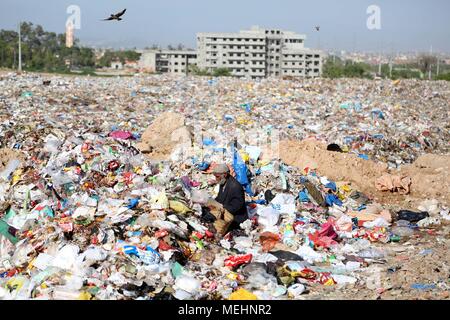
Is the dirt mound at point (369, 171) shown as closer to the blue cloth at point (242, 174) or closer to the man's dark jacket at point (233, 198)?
the blue cloth at point (242, 174)

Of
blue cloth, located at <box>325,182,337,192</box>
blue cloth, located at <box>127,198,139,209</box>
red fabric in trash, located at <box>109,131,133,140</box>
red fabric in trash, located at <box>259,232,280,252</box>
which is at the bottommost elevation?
red fabric in trash, located at <box>259,232,280,252</box>

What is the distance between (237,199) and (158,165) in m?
1.85

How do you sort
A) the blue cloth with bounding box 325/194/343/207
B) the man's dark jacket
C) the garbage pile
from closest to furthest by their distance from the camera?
the garbage pile → the man's dark jacket → the blue cloth with bounding box 325/194/343/207

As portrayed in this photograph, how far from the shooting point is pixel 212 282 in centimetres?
486

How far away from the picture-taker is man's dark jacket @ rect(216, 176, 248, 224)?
6.14 metres

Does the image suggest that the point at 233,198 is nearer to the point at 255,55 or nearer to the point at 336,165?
the point at 336,165

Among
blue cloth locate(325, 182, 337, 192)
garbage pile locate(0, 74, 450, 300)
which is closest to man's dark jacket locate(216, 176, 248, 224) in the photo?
garbage pile locate(0, 74, 450, 300)

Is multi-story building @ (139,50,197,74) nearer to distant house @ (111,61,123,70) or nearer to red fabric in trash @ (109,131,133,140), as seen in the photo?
distant house @ (111,61,123,70)

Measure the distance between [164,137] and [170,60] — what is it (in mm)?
51351

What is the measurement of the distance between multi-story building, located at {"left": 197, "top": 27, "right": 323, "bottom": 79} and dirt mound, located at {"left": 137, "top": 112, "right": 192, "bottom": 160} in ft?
155

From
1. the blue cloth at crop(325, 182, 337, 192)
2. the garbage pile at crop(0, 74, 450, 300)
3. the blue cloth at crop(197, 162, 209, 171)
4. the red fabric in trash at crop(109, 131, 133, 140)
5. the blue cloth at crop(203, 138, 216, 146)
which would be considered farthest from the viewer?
the red fabric in trash at crop(109, 131, 133, 140)

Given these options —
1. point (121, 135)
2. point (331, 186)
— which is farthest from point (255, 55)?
point (331, 186)

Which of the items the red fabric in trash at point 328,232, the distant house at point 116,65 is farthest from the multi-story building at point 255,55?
the red fabric in trash at point 328,232
